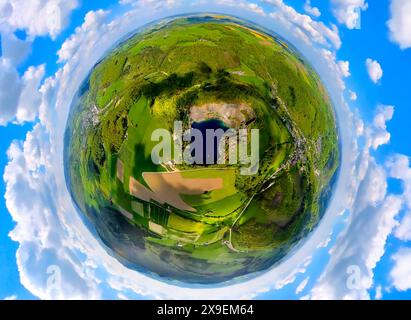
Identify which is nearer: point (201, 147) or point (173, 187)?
point (201, 147)

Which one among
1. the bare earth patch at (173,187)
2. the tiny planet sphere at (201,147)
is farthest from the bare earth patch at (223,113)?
the bare earth patch at (173,187)

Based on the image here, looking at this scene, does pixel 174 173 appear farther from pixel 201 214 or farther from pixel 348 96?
pixel 348 96

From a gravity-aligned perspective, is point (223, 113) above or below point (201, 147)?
above

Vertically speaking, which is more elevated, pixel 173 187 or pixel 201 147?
pixel 201 147

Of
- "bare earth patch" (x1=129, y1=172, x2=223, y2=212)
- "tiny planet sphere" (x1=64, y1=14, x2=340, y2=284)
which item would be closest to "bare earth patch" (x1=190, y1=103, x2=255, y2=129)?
"tiny planet sphere" (x1=64, y1=14, x2=340, y2=284)

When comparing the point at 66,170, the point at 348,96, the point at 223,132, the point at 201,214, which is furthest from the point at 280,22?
the point at 66,170

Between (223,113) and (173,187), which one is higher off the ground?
(223,113)

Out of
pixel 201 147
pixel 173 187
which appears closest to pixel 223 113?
pixel 201 147

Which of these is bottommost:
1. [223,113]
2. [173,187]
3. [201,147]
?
[173,187]

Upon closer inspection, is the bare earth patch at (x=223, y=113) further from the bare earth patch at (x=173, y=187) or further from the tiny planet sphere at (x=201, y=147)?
the bare earth patch at (x=173, y=187)

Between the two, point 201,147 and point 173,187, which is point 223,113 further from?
point 173,187

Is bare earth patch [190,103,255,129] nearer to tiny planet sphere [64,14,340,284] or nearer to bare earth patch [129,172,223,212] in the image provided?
tiny planet sphere [64,14,340,284]
